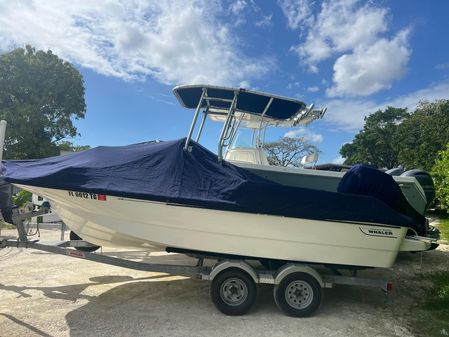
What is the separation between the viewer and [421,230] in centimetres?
528

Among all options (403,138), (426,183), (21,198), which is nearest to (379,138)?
(403,138)

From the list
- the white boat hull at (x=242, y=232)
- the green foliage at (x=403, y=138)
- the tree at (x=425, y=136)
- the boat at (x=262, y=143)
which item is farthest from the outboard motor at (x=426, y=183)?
the green foliage at (x=403, y=138)

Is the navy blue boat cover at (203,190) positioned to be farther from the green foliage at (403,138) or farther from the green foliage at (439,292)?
the green foliage at (403,138)

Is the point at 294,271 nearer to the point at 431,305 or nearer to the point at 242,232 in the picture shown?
the point at 242,232

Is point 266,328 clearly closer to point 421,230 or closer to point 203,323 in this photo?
point 203,323

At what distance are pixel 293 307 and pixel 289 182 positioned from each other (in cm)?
209

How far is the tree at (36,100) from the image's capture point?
22.5 meters

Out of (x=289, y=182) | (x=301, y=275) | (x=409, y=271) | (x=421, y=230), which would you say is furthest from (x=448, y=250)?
(x=301, y=275)

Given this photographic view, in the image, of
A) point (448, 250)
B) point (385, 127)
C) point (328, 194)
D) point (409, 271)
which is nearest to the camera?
point (328, 194)

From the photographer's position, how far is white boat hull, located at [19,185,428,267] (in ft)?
14.9

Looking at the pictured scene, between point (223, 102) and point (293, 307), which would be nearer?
point (293, 307)

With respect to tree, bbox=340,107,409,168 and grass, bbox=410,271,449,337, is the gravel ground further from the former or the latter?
tree, bbox=340,107,409,168

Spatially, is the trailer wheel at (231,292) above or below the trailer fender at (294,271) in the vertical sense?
below

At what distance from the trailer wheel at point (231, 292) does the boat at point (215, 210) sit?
26cm
